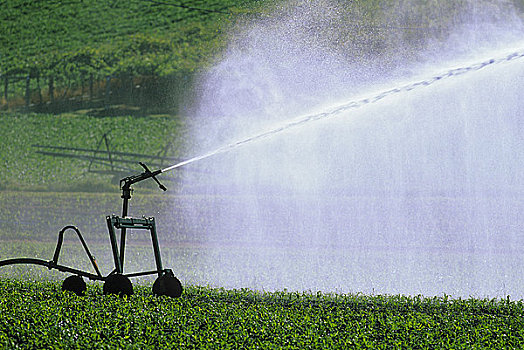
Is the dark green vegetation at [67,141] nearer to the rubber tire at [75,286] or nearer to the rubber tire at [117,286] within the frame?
the rubber tire at [75,286]

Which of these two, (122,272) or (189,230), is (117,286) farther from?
(189,230)

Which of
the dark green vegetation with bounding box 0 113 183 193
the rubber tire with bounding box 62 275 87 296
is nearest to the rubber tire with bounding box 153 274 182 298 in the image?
the rubber tire with bounding box 62 275 87 296

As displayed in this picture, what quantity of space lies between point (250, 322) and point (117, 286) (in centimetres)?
121

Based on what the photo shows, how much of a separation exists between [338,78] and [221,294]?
35.5 ft

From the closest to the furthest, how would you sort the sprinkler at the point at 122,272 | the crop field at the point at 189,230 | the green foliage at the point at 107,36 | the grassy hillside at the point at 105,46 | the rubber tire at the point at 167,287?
1. the crop field at the point at 189,230
2. the sprinkler at the point at 122,272
3. the rubber tire at the point at 167,287
4. the grassy hillside at the point at 105,46
5. the green foliage at the point at 107,36

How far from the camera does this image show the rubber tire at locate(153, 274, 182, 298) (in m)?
5.95

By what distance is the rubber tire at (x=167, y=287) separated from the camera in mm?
5953

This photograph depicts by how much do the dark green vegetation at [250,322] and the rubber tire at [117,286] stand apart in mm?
98

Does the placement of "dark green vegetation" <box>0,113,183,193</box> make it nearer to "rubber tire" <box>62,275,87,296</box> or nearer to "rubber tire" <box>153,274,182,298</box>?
"rubber tire" <box>62,275,87,296</box>

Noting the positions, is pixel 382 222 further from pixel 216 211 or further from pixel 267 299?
pixel 267 299

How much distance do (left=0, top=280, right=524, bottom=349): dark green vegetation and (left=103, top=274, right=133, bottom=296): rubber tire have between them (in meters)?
0.10

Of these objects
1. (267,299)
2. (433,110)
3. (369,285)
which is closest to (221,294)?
(267,299)

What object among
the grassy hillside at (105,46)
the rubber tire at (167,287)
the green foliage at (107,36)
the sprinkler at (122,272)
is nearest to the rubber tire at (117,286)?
the sprinkler at (122,272)

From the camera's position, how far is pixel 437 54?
18141mm
